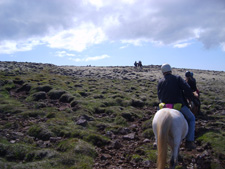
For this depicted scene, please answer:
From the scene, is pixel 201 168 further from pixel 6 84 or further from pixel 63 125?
pixel 6 84

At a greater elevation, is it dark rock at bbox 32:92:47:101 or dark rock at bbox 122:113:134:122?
dark rock at bbox 32:92:47:101

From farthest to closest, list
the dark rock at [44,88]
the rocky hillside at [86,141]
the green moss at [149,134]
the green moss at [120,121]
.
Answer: the dark rock at [44,88] < the green moss at [120,121] < the green moss at [149,134] < the rocky hillside at [86,141]

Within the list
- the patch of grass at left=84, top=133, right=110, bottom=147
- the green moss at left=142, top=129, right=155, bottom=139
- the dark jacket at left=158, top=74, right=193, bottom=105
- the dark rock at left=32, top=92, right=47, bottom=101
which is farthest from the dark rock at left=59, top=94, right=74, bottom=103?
the dark jacket at left=158, top=74, right=193, bottom=105

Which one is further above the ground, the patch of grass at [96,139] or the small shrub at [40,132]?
the small shrub at [40,132]

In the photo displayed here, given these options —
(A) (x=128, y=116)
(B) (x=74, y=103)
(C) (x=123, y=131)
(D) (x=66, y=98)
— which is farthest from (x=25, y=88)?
(C) (x=123, y=131)

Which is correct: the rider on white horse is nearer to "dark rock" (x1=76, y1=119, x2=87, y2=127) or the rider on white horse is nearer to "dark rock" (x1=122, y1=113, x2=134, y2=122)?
"dark rock" (x1=76, y1=119, x2=87, y2=127)

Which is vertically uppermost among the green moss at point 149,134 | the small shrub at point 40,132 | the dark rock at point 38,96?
the dark rock at point 38,96

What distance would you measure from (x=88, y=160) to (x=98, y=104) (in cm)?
914

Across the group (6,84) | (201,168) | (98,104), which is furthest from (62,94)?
(201,168)

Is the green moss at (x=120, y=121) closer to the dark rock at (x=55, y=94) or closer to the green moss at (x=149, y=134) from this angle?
the green moss at (x=149, y=134)

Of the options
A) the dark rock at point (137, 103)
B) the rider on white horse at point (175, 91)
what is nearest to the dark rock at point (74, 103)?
the dark rock at point (137, 103)

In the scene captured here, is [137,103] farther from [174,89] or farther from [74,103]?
[174,89]

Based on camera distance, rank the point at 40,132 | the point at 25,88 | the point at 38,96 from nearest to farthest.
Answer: the point at 40,132 → the point at 38,96 → the point at 25,88

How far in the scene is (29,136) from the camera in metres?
9.12
